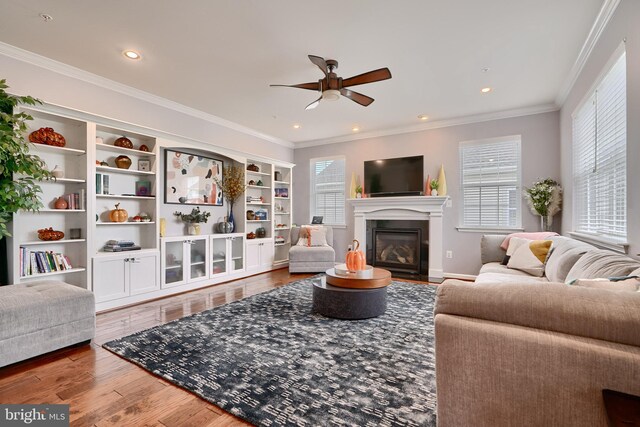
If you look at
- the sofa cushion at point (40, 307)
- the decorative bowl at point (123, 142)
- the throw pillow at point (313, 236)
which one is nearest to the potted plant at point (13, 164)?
the sofa cushion at point (40, 307)

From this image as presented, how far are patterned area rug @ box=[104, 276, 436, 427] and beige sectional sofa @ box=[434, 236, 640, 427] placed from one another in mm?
677

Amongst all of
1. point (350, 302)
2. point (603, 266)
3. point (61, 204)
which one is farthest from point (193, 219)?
point (603, 266)

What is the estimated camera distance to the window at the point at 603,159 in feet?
7.82

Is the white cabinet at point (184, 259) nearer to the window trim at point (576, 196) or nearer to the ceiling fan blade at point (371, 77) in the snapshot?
the ceiling fan blade at point (371, 77)

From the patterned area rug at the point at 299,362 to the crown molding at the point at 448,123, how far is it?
333 centimetres

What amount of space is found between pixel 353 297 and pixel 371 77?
2177 millimetres

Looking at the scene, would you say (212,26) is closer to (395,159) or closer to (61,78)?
(61,78)

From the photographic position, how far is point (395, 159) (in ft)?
18.7

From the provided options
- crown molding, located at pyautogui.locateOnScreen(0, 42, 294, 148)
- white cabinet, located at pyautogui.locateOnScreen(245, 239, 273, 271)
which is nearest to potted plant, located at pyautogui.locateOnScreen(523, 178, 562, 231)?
white cabinet, located at pyautogui.locateOnScreen(245, 239, 273, 271)

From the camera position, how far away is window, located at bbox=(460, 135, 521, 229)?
4.86 metres

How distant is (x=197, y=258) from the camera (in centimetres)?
464

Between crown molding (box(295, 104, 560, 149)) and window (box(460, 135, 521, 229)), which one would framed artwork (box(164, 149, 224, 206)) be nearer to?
crown molding (box(295, 104, 560, 149))

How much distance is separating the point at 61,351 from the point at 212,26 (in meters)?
3.02

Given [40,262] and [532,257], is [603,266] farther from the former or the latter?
[40,262]
